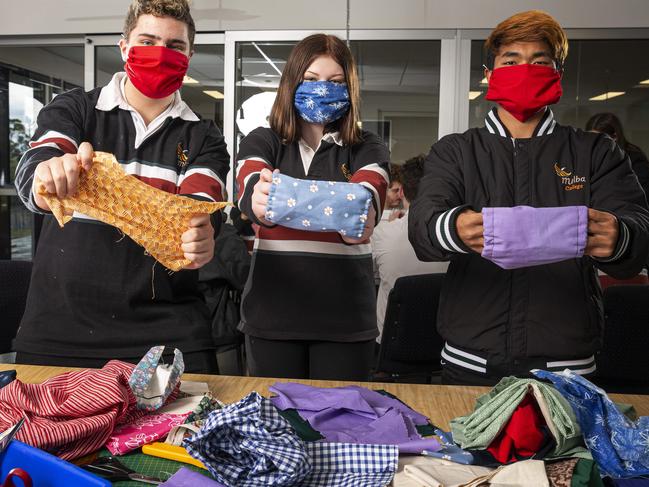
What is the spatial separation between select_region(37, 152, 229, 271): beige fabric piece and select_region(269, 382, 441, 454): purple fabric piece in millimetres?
455

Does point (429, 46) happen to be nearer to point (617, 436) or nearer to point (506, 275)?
point (506, 275)

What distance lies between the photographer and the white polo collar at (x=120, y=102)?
1813 mm

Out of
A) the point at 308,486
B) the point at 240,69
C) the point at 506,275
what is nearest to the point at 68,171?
the point at 308,486

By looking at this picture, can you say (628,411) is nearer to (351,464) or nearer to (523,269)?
(523,269)

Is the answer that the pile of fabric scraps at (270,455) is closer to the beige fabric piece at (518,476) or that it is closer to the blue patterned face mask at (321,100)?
the beige fabric piece at (518,476)

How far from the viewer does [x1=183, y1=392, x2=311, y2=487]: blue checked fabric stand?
0.97 m

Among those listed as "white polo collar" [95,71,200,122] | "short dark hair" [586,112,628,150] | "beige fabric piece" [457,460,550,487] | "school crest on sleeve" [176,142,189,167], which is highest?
"short dark hair" [586,112,628,150]

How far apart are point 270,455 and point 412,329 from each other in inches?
78.3

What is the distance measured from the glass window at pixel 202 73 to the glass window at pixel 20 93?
0.60 m

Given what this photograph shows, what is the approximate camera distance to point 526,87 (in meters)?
1.71

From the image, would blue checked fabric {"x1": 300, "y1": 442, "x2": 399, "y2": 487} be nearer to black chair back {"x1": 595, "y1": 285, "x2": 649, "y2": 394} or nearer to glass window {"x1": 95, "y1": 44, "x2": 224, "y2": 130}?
black chair back {"x1": 595, "y1": 285, "x2": 649, "y2": 394}

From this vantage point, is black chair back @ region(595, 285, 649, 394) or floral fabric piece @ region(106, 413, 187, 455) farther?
black chair back @ region(595, 285, 649, 394)

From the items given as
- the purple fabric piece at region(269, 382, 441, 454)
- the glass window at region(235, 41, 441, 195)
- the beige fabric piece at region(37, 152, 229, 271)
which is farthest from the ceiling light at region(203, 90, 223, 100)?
the purple fabric piece at region(269, 382, 441, 454)

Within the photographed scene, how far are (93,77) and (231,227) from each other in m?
2.13
